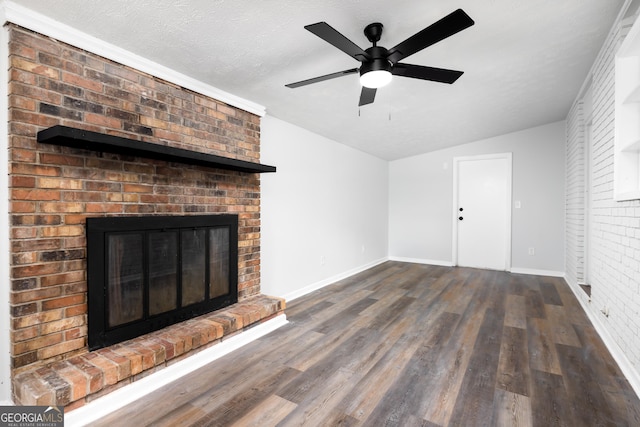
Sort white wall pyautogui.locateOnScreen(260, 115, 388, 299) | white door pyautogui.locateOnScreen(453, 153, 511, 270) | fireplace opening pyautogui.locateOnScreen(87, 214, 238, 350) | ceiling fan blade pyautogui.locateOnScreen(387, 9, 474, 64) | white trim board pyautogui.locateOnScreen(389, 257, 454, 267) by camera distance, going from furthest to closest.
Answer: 1. white trim board pyautogui.locateOnScreen(389, 257, 454, 267)
2. white door pyautogui.locateOnScreen(453, 153, 511, 270)
3. white wall pyautogui.locateOnScreen(260, 115, 388, 299)
4. fireplace opening pyautogui.locateOnScreen(87, 214, 238, 350)
5. ceiling fan blade pyautogui.locateOnScreen(387, 9, 474, 64)

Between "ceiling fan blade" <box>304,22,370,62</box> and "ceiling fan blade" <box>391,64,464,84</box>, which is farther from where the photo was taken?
"ceiling fan blade" <box>391,64,464,84</box>

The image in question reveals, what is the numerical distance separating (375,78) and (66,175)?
1901 millimetres

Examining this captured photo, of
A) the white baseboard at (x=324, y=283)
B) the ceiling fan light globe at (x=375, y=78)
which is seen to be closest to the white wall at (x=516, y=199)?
the white baseboard at (x=324, y=283)

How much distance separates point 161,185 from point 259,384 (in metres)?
1.53

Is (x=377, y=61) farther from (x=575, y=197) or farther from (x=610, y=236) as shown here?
(x=575, y=197)

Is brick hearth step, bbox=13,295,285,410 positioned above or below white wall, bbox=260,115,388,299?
below

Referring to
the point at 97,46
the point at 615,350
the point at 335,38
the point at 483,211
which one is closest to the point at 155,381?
the point at 97,46

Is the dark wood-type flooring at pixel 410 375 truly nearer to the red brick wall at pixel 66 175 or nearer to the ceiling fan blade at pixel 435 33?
the red brick wall at pixel 66 175

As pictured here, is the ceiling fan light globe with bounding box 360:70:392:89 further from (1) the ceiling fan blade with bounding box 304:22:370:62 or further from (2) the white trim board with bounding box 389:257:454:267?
(2) the white trim board with bounding box 389:257:454:267

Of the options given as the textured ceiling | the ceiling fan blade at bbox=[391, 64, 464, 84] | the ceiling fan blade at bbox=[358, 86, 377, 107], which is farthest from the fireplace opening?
the ceiling fan blade at bbox=[391, 64, 464, 84]

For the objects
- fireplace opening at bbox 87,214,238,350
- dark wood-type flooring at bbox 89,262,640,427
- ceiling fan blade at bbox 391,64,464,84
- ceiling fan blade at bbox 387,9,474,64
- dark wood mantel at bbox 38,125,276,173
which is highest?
ceiling fan blade at bbox 387,9,474,64

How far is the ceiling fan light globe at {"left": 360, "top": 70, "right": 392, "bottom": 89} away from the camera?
1850 millimetres

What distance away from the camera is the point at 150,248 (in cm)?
218

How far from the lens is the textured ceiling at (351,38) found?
173cm
